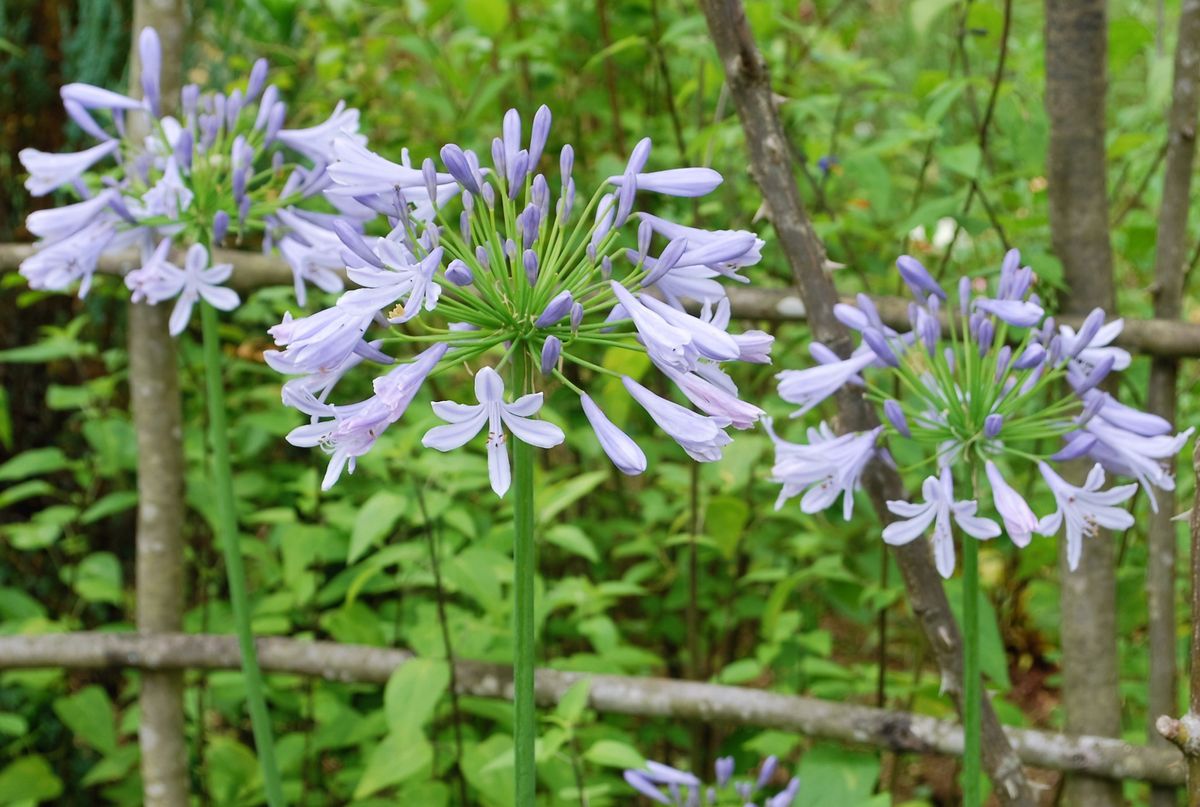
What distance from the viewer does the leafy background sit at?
237cm

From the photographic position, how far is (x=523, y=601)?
113 cm

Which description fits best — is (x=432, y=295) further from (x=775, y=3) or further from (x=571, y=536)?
(x=775, y=3)

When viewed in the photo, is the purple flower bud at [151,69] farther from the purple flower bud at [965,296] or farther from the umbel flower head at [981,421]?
the purple flower bud at [965,296]

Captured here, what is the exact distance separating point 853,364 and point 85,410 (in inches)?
94.5

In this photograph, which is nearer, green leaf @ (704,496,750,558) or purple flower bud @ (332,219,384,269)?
purple flower bud @ (332,219,384,269)

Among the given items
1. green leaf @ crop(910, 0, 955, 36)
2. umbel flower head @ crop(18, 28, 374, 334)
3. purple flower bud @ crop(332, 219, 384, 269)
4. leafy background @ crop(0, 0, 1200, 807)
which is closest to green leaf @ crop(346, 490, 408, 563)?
leafy background @ crop(0, 0, 1200, 807)

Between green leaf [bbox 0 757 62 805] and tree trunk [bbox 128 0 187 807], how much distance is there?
43cm

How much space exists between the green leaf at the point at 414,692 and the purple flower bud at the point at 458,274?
1204 millimetres

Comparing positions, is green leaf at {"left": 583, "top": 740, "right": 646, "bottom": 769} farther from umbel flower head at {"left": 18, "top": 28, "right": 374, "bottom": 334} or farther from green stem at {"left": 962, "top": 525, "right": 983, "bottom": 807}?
umbel flower head at {"left": 18, "top": 28, "right": 374, "bottom": 334}

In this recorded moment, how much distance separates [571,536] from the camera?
7.92ft

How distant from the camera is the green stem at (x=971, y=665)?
1.44 m

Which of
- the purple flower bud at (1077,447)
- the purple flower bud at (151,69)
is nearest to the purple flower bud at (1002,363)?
the purple flower bud at (1077,447)

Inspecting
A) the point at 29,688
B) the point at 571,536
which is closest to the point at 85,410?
the point at 29,688

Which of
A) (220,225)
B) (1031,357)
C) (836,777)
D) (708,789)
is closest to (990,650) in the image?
(836,777)
